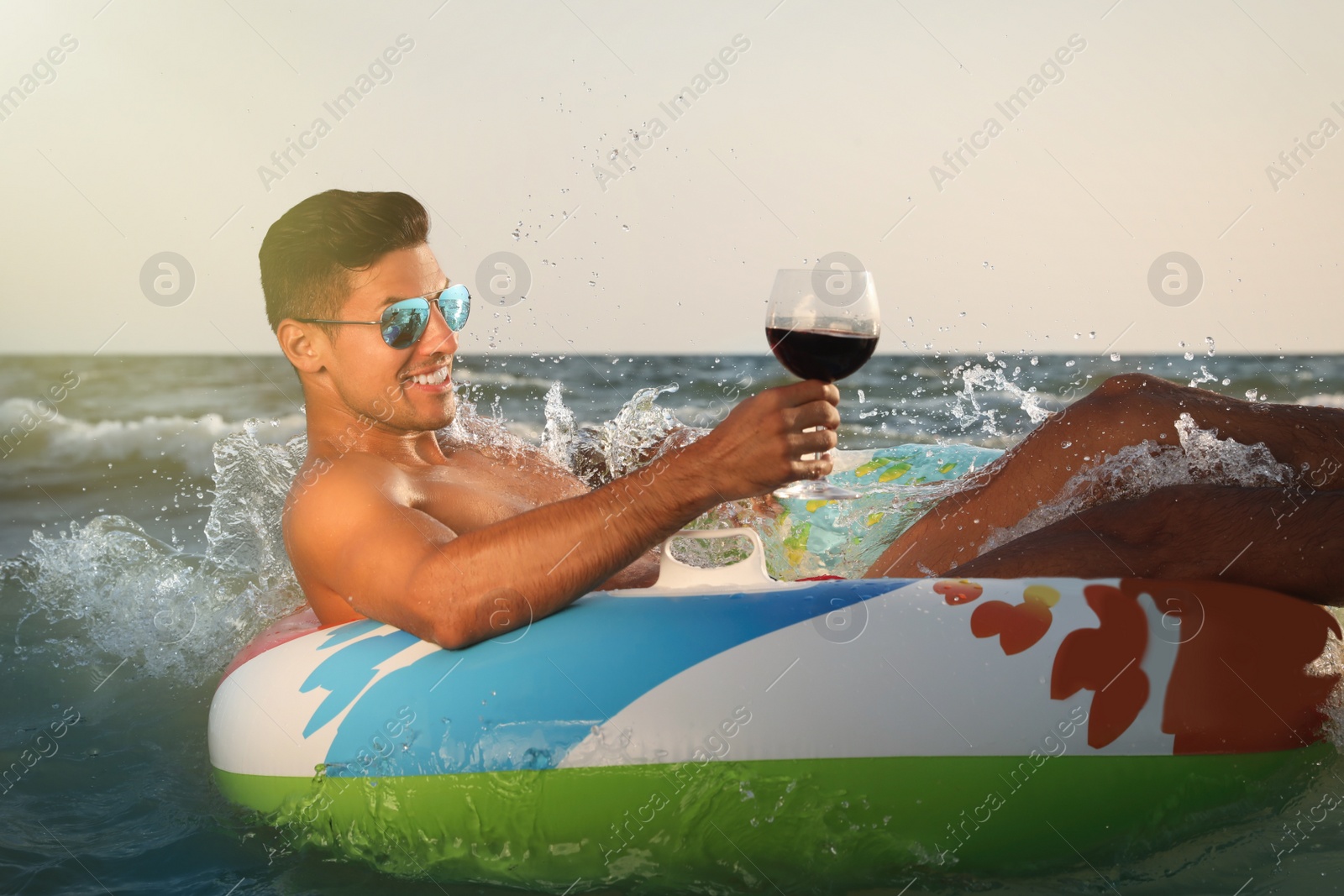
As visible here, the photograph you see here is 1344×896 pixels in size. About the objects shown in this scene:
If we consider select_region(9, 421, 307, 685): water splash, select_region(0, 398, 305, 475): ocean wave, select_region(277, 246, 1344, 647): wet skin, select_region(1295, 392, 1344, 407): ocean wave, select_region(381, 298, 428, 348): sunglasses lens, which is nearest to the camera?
select_region(277, 246, 1344, 647): wet skin

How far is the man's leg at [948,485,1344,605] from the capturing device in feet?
7.93

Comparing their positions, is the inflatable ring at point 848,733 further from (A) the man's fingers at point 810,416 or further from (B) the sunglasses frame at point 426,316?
(B) the sunglasses frame at point 426,316

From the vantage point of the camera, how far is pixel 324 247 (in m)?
2.80

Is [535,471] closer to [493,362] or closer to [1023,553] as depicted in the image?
[1023,553]

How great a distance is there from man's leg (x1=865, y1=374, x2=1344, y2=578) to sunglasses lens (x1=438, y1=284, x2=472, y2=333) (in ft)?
5.15

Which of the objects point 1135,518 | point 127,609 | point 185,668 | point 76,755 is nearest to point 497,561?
point 1135,518

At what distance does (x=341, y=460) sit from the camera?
272cm

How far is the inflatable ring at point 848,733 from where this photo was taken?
2270mm

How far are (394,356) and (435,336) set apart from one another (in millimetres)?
126

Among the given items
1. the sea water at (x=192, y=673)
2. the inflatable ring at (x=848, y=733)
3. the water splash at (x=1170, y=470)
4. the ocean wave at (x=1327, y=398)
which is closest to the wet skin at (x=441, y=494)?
the inflatable ring at (x=848, y=733)

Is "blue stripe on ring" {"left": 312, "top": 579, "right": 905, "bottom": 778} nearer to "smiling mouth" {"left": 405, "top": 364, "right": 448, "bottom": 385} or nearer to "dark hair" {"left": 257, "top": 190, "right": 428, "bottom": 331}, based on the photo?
"smiling mouth" {"left": 405, "top": 364, "right": 448, "bottom": 385}

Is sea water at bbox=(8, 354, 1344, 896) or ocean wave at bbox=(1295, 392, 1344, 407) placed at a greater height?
ocean wave at bbox=(1295, 392, 1344, 407)

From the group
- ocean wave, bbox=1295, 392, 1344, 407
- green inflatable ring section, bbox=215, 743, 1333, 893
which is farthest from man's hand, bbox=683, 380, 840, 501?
ocean wave, bbox=1295, 392, 1344, 407

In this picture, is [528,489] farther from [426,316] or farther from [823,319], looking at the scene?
[823,319]
